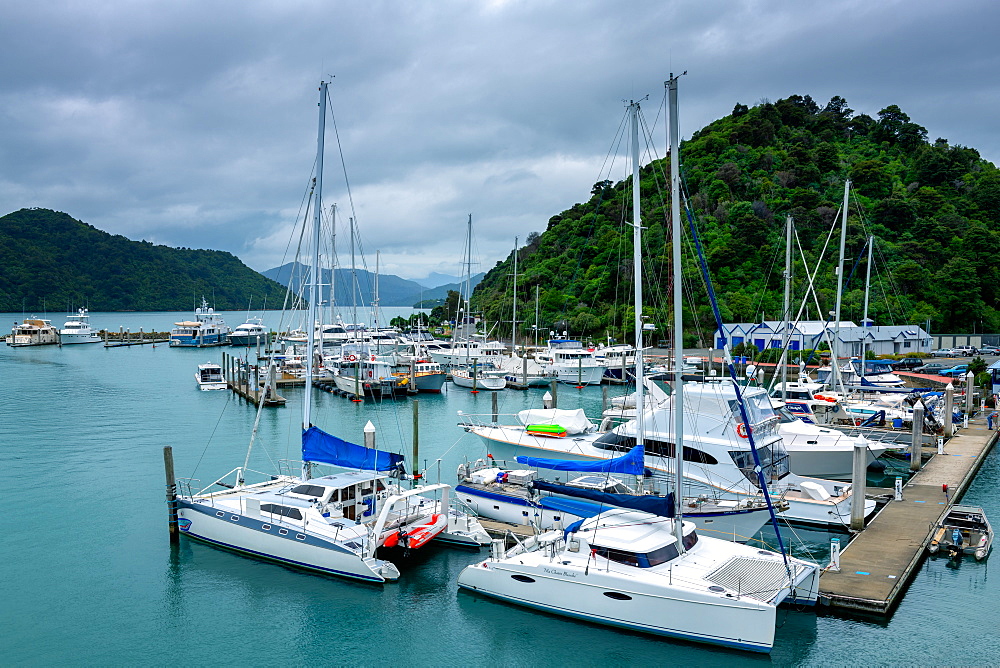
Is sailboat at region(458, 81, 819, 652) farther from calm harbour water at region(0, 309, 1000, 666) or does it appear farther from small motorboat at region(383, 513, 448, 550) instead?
small motorboat at region(383, 513, 448, 550)

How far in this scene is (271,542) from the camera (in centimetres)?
2048

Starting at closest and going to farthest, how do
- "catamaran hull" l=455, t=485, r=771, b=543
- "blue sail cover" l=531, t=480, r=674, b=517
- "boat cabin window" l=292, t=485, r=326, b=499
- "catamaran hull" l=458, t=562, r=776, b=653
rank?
"catamaran hull" l=458, t=562, r=776, b=653 → "blue sail cover" l=531, t=480, r=674, b=517 → "catamaran hull" l=455, t=485, r=771, b=543 → "boat cabin window" l=292, t=485, r=326, b=499

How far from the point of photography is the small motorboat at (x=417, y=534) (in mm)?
19922

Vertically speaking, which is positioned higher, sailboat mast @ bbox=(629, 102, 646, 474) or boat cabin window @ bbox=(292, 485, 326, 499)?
sailboat mast @ bbox=(629, 102, 646, 474)

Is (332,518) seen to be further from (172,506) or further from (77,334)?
(77,334)

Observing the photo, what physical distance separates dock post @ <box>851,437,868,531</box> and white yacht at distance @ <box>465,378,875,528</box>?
695 mm

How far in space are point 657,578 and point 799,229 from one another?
90.0 m

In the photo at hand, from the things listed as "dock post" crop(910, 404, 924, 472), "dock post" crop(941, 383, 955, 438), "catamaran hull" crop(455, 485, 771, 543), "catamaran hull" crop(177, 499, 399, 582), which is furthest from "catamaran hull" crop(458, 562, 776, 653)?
"dock post" crop(941, 383, 955, 438)

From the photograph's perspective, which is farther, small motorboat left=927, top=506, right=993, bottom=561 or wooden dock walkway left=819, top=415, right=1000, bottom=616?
small motorboat left=927, top=506, right=993, bottom=561

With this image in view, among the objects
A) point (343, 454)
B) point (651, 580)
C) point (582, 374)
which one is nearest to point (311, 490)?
point (343, 454)

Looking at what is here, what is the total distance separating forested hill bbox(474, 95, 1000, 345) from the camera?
84062 millimetres

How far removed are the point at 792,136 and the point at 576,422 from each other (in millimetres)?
109051

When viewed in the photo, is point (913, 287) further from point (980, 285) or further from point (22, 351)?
point (22, 351)

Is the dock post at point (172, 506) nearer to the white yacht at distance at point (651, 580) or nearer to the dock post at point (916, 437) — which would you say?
the white yacht at distance at point (651, 580)
